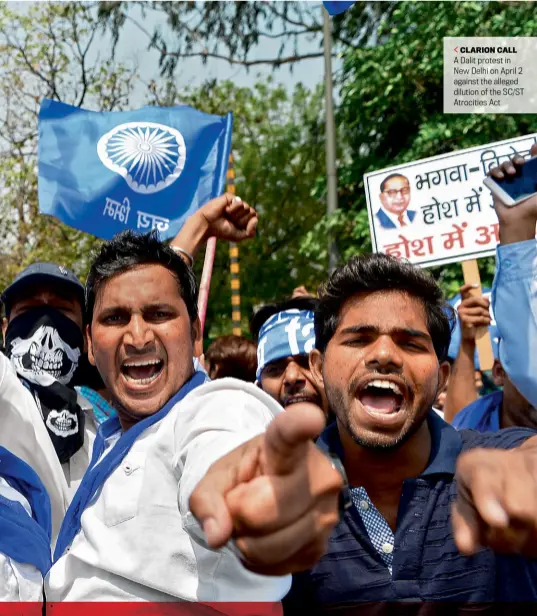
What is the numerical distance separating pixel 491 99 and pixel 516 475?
286cm

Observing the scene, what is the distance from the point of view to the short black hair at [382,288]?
6.91ft

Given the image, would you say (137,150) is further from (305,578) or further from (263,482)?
(263,482)

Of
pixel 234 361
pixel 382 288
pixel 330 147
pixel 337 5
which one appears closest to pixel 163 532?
pixel 382 288

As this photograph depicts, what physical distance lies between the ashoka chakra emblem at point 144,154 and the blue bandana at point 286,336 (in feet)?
7.03

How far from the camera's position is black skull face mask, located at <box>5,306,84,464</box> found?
2940 mm

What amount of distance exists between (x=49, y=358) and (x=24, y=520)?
1.12 m

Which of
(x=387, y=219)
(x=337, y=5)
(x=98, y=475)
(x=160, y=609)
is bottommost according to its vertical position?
(x=160, y=609)

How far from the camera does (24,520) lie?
6.57 ft

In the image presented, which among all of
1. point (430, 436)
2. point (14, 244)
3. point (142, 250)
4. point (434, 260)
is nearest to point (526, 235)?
point (430, 436)

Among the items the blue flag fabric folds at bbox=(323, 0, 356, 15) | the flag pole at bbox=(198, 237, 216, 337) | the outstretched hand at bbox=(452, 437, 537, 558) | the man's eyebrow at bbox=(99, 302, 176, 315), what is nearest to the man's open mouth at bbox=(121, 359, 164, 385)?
the man's eyebrow at bbox=(99, 302, 176, 315)

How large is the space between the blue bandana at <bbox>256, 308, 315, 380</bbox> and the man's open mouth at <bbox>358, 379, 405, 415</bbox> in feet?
4.10

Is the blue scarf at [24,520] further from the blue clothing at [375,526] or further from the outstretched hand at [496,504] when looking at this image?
the outstretched hand at [496,504]

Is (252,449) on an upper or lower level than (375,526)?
upper

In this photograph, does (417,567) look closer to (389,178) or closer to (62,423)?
(62,423)
